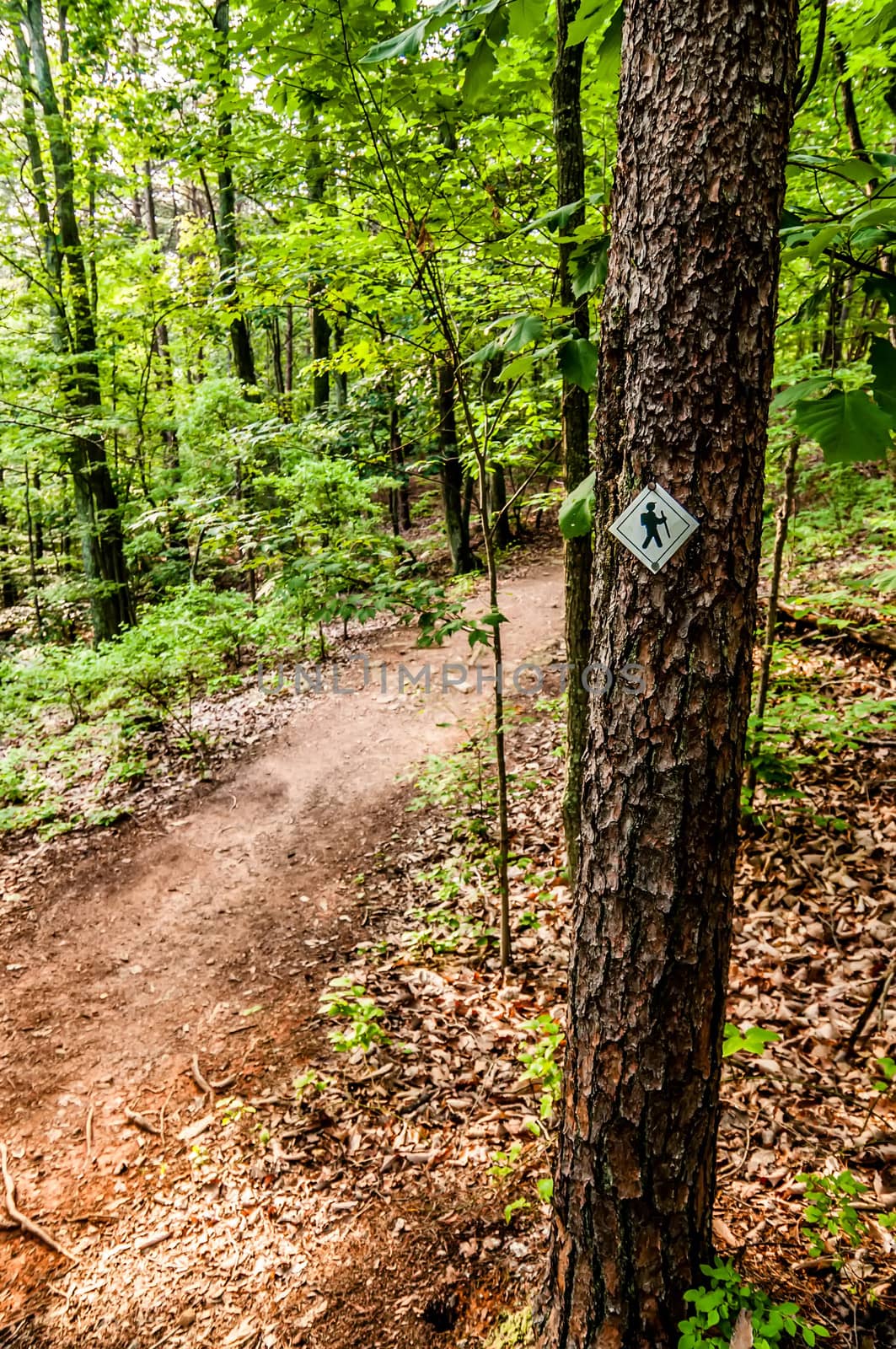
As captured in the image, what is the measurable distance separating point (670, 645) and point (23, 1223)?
422 centimetres

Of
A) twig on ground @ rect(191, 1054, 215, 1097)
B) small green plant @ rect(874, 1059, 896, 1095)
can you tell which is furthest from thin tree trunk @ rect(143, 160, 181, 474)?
small green plant @ rect(874, 1059, 896, 1095)

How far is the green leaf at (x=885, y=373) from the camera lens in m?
1.91

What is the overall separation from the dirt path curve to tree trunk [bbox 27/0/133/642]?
18.1ft

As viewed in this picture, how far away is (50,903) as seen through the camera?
621 cm

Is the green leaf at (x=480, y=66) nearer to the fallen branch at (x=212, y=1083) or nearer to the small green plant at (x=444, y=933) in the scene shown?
the small green plant at (x=444, y=933)

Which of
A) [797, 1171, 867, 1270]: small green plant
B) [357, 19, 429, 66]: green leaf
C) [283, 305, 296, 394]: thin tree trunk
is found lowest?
[797, 1171, 867, 1270]: small green plant

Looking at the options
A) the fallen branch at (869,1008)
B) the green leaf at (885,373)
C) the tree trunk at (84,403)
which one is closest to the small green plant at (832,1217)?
the fallen branch at (869,1008)

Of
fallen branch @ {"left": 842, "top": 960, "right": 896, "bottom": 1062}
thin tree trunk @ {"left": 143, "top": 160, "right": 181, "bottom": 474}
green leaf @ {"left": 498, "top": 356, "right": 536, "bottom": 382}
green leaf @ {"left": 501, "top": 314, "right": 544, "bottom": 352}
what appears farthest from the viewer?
thin tree trunk @ {"left": 143, "top": 160, "right": 181, "bottom": 474}

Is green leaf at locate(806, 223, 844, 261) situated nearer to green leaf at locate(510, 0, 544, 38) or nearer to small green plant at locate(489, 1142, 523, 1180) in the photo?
green leaf at locate(510, 0, 544, 38)

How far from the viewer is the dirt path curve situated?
412 centimetres

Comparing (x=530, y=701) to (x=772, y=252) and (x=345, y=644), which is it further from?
(x=772, y=252)

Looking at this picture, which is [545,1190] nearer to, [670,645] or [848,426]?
[670,645]

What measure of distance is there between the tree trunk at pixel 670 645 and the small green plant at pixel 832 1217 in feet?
1.61

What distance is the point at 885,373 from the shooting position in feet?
6.30
